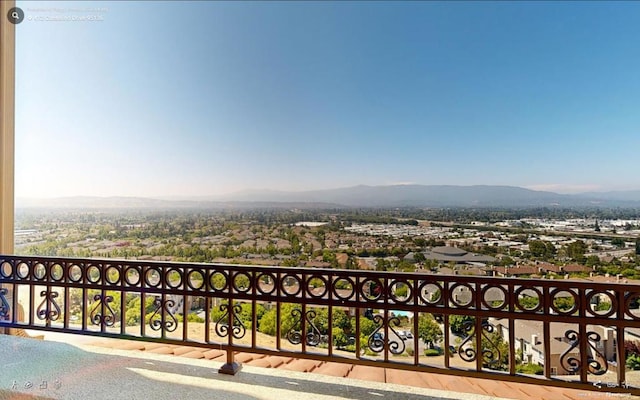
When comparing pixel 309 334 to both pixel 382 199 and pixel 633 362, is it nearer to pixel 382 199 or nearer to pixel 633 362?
pixel 382 199

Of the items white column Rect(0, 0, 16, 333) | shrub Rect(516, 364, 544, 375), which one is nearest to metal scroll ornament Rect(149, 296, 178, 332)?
white column Rect(0, 0, 16, 333)

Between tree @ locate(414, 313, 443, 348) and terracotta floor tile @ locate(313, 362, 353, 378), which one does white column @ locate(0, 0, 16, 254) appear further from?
tree @ locate(414, 313, 443, 348)

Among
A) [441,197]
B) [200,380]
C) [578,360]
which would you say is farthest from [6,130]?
[578,360]

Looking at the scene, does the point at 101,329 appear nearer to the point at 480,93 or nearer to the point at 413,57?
the point at 413,57

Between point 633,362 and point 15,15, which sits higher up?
point 15,15

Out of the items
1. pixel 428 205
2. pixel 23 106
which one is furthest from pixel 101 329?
pixel 428 205

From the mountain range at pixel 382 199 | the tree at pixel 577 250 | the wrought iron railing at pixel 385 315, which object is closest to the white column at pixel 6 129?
the mountain range at pixel 382 199

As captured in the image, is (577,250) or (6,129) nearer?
(577,250)
